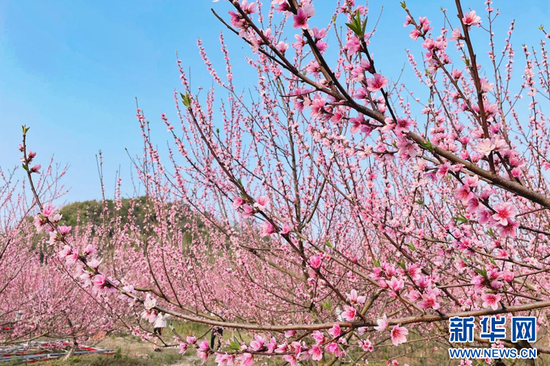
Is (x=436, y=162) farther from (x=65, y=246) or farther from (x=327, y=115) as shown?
(x=65, y=246)

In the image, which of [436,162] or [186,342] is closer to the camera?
[436,162]

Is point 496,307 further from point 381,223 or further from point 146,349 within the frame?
point 146,349

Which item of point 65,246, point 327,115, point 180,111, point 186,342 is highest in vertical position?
point 180,111

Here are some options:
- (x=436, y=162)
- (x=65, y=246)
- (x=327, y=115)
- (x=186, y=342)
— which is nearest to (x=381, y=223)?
(x=436, y=162)

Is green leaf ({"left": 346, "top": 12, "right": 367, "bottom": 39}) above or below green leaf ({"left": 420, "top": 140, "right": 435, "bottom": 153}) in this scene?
above

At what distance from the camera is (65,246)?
2193 millimetres

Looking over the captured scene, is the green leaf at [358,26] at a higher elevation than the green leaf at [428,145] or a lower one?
higher

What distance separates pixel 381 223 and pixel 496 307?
1.40 m

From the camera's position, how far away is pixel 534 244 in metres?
4.32

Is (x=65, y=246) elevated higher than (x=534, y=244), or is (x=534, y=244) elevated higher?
(x=534, y=244)

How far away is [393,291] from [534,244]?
3556 millimetres

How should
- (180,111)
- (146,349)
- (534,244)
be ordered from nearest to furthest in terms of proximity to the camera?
(534,244), (180,111), (146,349)

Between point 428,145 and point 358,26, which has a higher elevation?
point 358,26

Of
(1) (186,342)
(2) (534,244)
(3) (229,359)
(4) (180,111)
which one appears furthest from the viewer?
(4) (180,111)
